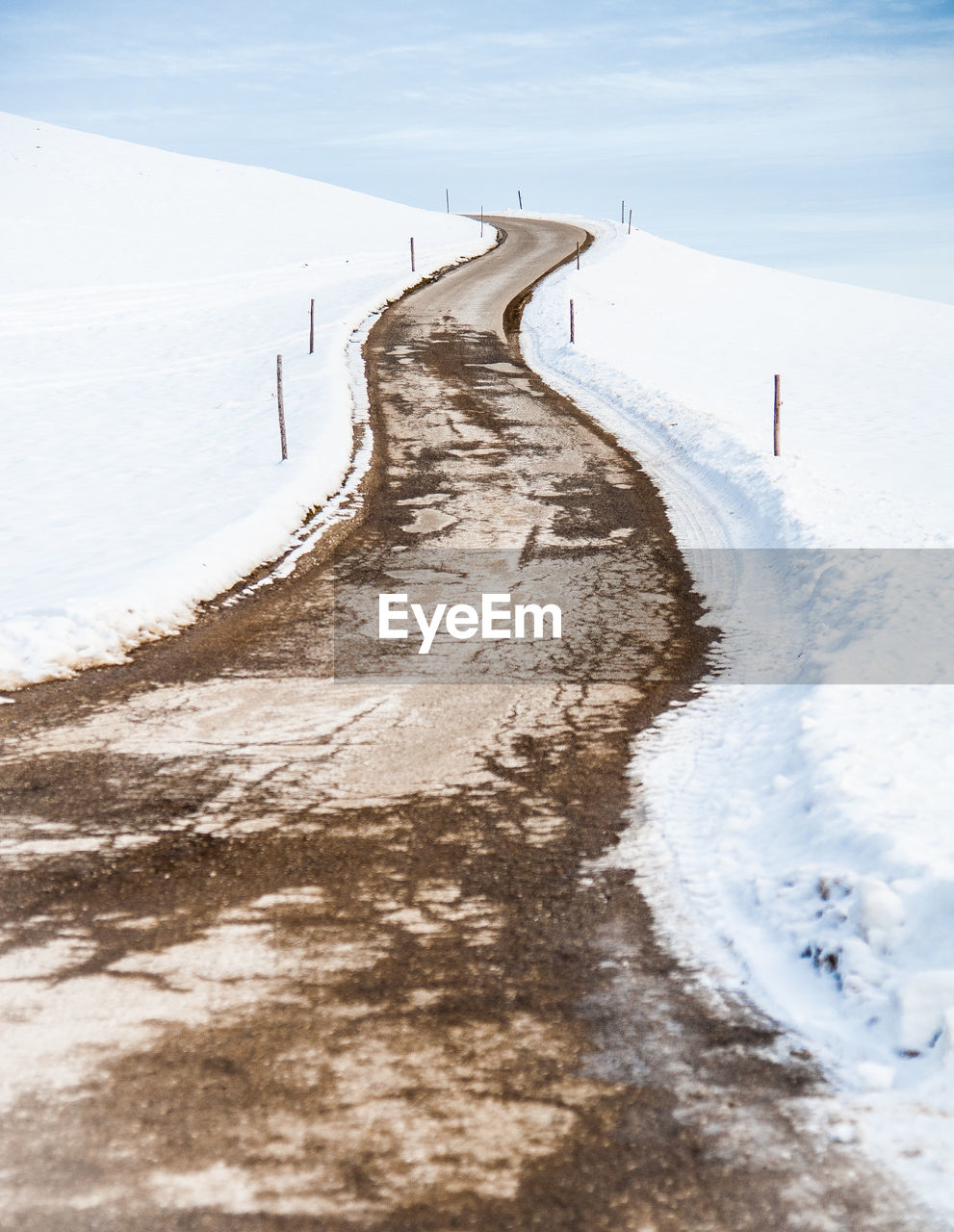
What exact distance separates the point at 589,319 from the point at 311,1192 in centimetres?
2962

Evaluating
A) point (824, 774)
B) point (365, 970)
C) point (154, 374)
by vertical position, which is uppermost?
point (154, 374)

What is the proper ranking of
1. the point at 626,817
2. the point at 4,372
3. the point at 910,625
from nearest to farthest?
1. the point at 626,817
2. the point at 910,625
3. the point at 4,372

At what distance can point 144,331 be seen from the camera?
1177 inches

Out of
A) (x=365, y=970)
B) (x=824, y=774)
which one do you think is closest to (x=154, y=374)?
(x=824, y=774)

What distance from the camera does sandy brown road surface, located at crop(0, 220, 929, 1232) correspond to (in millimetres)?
2916

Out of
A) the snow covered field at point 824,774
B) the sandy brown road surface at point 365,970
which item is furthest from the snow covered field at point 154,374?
the snow covered field at point 824,774

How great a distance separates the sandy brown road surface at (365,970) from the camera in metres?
2.92

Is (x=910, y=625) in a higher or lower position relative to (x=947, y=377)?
lower

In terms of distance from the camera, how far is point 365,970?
4.00 metres

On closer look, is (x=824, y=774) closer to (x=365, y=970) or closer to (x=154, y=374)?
(x=365, y=970)

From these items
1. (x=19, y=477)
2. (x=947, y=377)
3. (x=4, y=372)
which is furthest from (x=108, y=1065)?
(x=947, y=377)

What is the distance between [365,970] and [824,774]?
263 cm

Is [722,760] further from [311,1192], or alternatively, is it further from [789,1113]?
[311,1192]

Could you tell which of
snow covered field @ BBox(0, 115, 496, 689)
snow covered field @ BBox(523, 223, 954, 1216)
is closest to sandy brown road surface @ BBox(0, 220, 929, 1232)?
snow covered field @ BBox(523, 223, 954, 1216)
